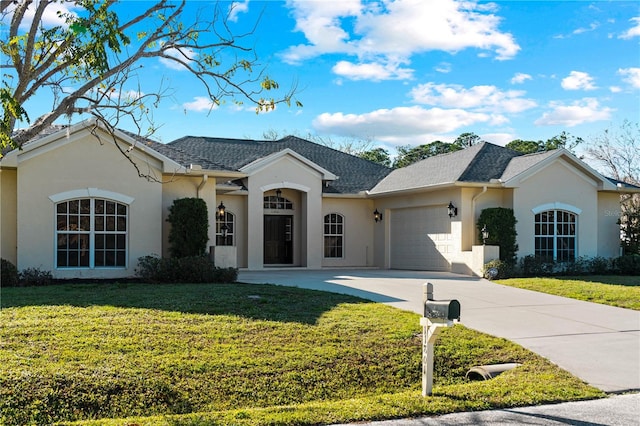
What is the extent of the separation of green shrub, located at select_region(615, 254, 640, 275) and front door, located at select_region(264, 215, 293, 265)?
38.4 ft

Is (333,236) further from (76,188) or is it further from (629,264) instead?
(76,188)

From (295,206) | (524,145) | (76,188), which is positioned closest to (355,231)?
(295,206)

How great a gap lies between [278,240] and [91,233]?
29.2ft

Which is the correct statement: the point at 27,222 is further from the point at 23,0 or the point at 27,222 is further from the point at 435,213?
the point at 435,213

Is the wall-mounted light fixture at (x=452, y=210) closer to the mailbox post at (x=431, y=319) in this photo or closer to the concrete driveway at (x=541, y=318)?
the concrete driveway at (x=541, y=318)

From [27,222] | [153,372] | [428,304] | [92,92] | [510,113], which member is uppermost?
[510,113]

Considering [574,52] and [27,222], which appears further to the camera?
[574,52]

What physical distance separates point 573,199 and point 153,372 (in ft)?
58.2

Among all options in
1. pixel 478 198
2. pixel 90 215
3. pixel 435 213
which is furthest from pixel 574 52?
pixel 90 215

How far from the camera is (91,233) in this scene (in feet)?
53.1

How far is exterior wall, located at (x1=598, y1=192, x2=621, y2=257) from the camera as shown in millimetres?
22203

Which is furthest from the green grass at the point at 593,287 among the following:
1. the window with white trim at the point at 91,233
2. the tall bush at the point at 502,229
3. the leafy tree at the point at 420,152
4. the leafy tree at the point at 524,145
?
the leafy tree at the point at 420,152

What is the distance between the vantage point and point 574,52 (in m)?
17.3

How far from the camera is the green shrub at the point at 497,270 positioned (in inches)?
721
